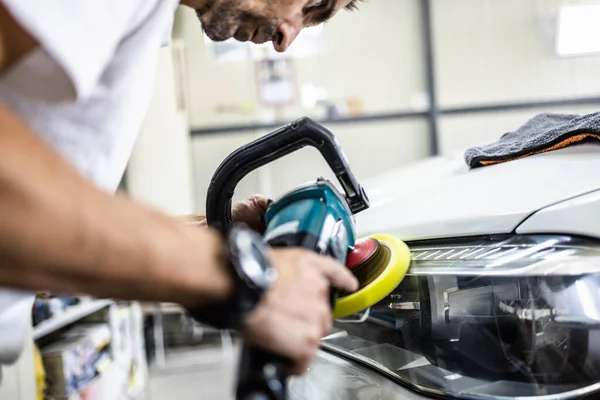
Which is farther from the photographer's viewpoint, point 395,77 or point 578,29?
point 395,77

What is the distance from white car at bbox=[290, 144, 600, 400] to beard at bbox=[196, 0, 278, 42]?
0.33m

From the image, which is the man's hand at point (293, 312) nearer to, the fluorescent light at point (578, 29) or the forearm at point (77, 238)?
the forearm at point (77, 238)

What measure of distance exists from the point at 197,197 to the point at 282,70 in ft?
3.33

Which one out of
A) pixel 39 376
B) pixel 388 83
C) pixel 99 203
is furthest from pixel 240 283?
pixel 388 83

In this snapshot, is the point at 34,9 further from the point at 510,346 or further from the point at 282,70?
the point at 282,70

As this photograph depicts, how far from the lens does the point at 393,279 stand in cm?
74

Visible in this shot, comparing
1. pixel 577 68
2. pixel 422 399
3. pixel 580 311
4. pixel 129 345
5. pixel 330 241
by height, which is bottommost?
pixel 129 345

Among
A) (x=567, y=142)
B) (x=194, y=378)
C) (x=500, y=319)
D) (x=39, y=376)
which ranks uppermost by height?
(x=567, y=142)

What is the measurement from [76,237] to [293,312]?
19cm

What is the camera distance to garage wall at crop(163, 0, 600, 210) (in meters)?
4.02

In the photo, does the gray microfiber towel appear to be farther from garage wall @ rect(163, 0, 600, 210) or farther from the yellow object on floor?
garage wall @ rect(163, 0, 600, 210)

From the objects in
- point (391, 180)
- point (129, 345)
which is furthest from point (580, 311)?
point (129, 345)

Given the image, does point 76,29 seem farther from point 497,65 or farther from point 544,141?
point 497,65

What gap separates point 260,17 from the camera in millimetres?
785
